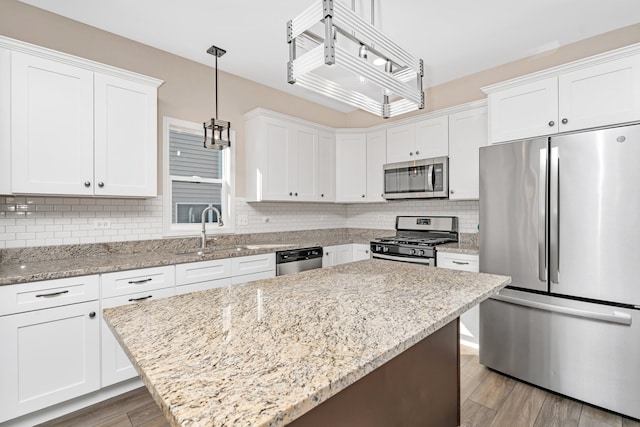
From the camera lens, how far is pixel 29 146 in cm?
218

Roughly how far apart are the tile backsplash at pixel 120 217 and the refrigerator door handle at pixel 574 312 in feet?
4.13

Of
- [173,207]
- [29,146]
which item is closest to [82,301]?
[29,146]

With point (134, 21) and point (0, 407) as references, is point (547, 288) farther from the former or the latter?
point (134, 21)

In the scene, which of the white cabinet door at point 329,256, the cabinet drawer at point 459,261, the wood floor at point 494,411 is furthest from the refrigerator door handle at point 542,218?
the white cabinet door at point 329,256

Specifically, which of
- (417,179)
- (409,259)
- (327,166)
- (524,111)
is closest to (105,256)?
(327,166)

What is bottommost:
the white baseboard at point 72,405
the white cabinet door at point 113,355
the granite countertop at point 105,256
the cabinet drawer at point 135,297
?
the white baseboard at point 72,405

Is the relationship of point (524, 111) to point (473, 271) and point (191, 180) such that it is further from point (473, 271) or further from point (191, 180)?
point (191, 180)

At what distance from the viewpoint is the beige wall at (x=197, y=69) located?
250cm

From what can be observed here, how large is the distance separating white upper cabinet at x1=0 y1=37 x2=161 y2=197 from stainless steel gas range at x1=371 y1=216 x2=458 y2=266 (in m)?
2.46

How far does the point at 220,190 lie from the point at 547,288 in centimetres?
316

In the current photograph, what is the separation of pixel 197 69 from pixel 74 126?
144 centimetres

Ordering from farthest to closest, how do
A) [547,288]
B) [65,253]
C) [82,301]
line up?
[65,253] → [547,288] → [82,301]

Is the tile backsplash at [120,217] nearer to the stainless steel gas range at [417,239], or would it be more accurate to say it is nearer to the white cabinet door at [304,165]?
the stainless steel gas range at [417,239]

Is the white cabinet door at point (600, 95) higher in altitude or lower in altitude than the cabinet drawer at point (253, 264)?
higher
